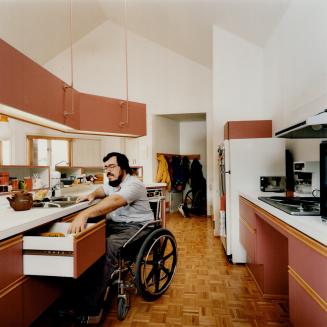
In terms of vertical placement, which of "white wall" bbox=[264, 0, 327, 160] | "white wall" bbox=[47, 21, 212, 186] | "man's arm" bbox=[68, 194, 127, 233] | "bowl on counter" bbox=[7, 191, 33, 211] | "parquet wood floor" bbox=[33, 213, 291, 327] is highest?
"white wall" bbox=[47, 21, 212, 186]

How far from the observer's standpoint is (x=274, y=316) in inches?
69.8

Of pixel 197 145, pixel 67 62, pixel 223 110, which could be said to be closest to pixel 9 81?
pixel 223 110

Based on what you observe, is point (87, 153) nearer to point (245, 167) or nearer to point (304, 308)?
point (245, 167)

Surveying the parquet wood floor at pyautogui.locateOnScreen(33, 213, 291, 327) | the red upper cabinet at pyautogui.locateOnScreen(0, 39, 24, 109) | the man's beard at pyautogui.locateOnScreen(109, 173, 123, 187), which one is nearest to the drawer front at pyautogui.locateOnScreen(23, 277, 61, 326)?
the parquet wood floor at pyautogui.locateOnScreen(33, 213, 291, 327)

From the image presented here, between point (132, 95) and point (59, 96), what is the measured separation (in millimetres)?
3726

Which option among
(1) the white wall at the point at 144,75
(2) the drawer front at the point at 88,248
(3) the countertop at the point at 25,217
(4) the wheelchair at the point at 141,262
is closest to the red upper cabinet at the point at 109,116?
(3) the countertop at the point at 25,217

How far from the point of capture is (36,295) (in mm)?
1449

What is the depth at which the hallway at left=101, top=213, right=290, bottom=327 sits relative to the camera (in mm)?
1723

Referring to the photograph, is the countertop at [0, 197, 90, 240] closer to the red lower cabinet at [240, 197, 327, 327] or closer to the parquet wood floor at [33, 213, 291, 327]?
the parquet wood floor at [33, 213, 291, 327]

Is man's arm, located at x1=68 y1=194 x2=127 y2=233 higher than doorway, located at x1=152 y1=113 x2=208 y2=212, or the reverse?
doorway, located at x1=152 y1=113 x2=208 y2=212

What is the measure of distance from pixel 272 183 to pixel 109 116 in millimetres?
1709

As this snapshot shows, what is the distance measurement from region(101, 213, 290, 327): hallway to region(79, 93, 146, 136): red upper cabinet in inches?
58.8

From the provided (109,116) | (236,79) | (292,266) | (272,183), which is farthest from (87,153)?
(292,266)

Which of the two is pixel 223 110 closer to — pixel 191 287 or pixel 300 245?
pixel 191 287
